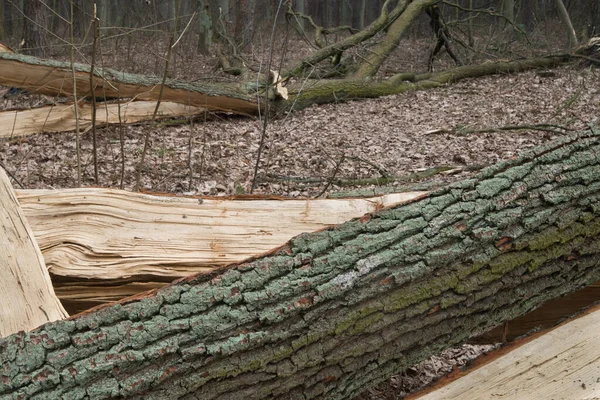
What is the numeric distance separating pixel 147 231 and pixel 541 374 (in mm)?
1736

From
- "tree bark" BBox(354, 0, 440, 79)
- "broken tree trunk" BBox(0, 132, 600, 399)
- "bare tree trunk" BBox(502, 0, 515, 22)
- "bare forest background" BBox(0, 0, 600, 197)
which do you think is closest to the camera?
"broken tree trunk" BBox(0, 132, 600, 399)

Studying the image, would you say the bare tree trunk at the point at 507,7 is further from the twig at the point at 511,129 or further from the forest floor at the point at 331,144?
the twig at the point at 511,129

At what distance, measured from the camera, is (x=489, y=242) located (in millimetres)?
2359

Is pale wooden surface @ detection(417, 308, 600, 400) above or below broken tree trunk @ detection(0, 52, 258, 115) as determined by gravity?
below

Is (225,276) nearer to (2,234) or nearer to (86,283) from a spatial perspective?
(86,283)

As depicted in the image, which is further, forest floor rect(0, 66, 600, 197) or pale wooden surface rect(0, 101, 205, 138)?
pale wooden surface rect(0, 101, 205, 138)

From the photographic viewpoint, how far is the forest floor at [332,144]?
17.4ft

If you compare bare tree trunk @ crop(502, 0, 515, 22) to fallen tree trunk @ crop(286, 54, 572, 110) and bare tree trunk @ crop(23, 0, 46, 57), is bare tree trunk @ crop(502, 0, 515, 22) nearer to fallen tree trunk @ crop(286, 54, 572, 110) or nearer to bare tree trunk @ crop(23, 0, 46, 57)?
fallen tree trunk @ crop(286, 54, 572, 110)

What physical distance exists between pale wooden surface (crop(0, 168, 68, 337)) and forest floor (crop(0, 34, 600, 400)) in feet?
6.69

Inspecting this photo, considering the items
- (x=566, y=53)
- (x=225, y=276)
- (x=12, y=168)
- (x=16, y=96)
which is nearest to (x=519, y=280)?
(x=225, y=276)

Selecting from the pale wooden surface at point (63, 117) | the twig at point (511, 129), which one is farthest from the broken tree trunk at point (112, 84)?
the twig at point (511, 129)

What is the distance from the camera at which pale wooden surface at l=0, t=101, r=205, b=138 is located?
6.70 meters

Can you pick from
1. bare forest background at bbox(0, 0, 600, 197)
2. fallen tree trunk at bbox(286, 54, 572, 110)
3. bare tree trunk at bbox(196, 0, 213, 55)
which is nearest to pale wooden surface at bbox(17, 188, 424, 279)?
bare forest background at bbox(0, 0, 600, 197)

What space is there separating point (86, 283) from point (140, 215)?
1.20 ft
